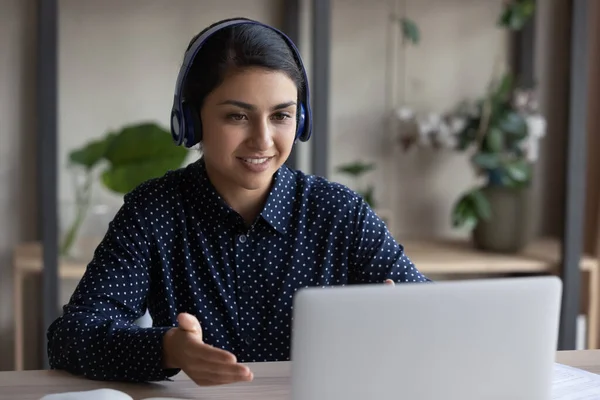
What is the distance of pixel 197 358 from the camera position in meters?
1.03

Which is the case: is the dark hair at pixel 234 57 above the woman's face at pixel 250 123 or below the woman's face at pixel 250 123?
above

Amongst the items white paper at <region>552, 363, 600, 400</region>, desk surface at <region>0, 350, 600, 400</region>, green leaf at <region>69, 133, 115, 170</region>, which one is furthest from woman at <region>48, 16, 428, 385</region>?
green leaf at <region>69, 133, 115, 170</region>

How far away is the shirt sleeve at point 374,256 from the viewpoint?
148 centimetres

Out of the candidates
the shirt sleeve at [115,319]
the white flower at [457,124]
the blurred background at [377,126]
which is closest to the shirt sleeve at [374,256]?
the shirt sleeve at [115,319]

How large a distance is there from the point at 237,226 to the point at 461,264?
1260 mm

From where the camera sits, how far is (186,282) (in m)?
1.46

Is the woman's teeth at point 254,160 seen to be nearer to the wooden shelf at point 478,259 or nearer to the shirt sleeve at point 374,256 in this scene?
the shirt sleeve at point 374,256

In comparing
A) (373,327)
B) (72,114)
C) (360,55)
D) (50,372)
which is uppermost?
(360,55)

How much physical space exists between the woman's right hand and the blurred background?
4.54 feet

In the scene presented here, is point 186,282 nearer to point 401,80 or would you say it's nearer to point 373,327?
point 373,327

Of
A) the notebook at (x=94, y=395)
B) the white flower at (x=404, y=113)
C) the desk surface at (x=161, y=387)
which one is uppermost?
the white flower at (x=404, y=113)

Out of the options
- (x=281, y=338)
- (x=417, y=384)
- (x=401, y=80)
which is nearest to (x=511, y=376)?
(x=417, y=384)

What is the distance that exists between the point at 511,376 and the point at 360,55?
6.98 ft

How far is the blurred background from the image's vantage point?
2.53m
